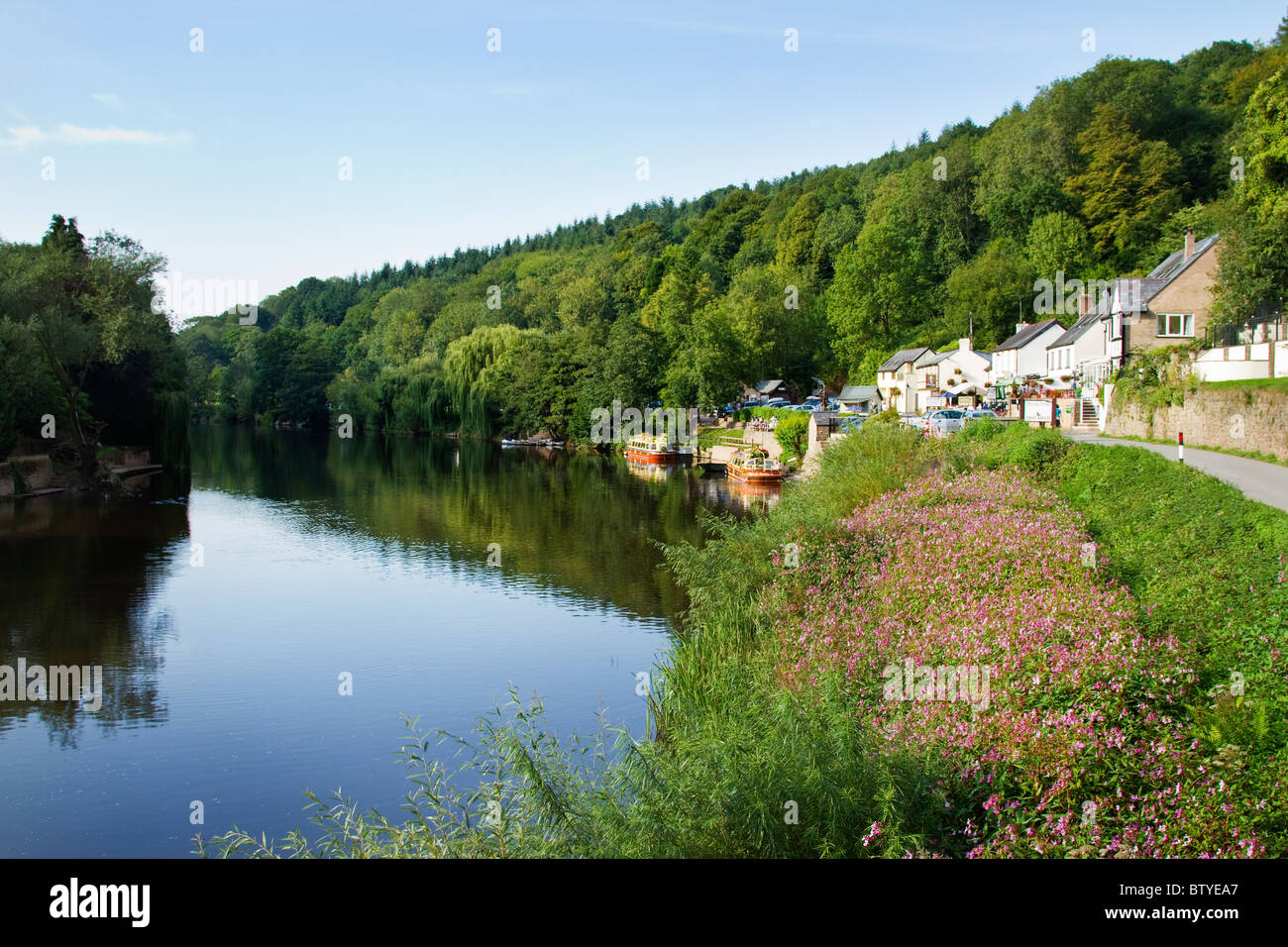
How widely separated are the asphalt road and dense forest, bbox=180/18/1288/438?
2968 cm

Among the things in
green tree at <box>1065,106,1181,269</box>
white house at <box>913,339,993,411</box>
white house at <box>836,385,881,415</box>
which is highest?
green tree at <box>1065,106,1181,269</box>

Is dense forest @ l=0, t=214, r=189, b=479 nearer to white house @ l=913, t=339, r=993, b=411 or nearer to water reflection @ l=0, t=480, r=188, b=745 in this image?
water reflection @ l=0, t=480, r=188, b=745

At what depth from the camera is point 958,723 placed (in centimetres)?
888

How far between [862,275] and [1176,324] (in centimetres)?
3705

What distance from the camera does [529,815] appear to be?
896 cm

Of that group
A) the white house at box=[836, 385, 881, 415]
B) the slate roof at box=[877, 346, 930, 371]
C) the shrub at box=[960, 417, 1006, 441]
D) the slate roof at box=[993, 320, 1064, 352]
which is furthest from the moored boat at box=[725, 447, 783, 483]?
the slate roof at box=[877, 346, 930, 371]

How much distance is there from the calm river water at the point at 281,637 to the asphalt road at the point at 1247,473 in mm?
10923

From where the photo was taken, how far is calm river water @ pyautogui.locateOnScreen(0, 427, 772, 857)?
14188mm

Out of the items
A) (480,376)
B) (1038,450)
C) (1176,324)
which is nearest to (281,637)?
(1038,450)

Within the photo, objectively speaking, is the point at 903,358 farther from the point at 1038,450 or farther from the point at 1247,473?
the point at 1247,473

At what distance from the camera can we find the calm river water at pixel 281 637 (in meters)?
14.2

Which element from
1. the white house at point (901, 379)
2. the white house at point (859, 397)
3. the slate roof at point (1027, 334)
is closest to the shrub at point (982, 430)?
the slate roof at point (1027, 334)

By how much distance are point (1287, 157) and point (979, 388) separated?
3764cm
